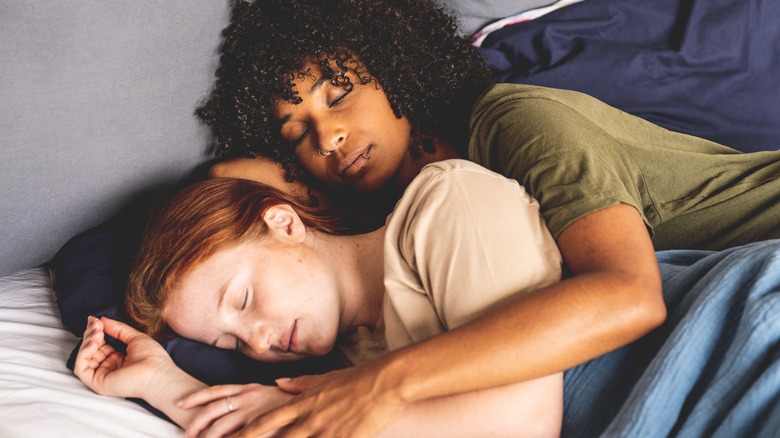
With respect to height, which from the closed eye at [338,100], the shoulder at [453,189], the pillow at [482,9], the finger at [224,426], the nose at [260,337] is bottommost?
the finger at [224,426]

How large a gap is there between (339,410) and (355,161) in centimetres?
63

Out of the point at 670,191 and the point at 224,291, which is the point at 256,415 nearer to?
the point at 224,291

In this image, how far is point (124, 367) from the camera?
0.98 m

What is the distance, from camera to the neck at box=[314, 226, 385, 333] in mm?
1102

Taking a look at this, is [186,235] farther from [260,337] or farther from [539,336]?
[539,336]

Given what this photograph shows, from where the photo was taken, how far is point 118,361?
1039 mm

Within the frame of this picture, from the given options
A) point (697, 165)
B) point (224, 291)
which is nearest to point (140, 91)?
point (224, 291)

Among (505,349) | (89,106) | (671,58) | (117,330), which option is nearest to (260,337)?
(117,330)

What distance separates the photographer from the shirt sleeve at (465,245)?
2.77ft

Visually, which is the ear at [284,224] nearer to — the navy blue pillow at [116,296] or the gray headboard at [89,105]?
the navy blue pillow at [116,296]

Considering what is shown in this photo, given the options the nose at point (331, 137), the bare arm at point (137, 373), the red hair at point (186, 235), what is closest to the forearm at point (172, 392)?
the bare arm at point (137, 373)

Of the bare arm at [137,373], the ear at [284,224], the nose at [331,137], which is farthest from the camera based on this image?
the nose at [331,137]

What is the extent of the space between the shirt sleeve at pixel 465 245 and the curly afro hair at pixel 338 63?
1.57ft

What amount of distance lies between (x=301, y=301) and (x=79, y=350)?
357mm
